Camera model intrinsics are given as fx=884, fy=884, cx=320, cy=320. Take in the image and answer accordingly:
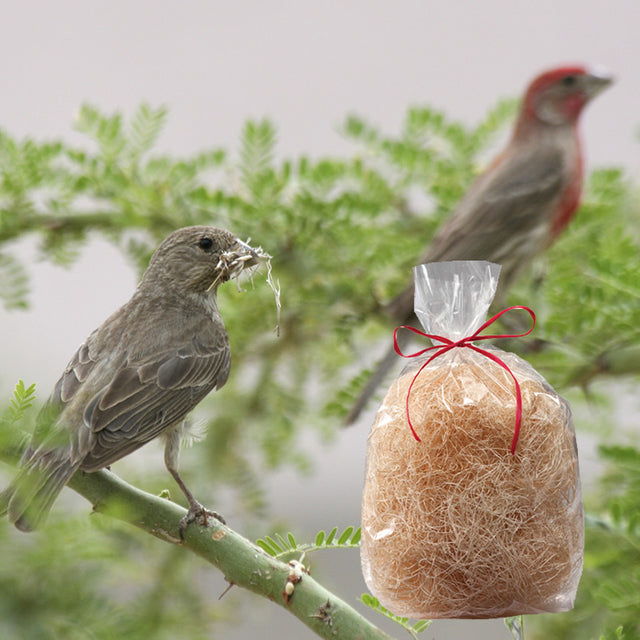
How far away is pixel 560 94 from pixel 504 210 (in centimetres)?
53

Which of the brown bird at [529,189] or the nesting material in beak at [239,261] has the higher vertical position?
the nesting material in beak at [239,261]

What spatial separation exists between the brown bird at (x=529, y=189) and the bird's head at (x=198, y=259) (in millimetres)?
745

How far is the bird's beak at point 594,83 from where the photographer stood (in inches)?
88.5

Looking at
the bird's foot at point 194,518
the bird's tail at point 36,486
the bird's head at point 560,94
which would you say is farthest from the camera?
the bird's head at point 560,94

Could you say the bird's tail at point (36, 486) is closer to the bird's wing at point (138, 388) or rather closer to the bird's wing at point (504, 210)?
the bird's wing at point (138, 388)

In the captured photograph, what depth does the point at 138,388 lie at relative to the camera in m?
0.66

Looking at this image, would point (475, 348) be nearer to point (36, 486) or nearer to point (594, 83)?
point (36, 486)

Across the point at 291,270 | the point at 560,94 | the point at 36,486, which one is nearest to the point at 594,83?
the point at 560,94

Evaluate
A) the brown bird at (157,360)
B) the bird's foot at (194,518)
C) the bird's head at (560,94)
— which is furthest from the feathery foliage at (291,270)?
the bird's head at (560,94)

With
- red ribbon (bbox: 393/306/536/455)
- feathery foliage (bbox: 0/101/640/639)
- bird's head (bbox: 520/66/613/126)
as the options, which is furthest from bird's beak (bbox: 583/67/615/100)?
red ribbon (bbox: 393/306/536/455)

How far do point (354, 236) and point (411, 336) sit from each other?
17.7 inches

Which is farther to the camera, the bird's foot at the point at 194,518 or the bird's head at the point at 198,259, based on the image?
the bird's head at the point at 198,259

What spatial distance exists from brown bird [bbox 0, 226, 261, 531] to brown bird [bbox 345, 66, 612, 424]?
0.75 m

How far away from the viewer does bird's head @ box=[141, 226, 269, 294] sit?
68cm
